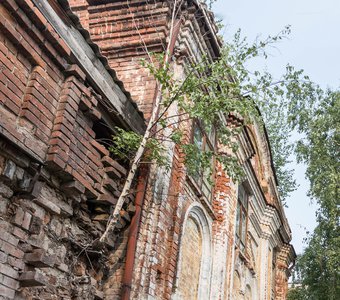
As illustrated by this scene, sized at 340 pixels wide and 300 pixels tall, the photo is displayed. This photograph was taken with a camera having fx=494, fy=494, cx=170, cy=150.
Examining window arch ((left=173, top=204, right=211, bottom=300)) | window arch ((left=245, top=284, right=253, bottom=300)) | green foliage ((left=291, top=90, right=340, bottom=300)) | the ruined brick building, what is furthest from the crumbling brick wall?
green foliage ((left=291, top=90, right=340, bottom=300))

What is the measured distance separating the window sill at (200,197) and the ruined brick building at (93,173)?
0.09 ft

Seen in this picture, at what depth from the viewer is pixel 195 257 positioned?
30.4 ft

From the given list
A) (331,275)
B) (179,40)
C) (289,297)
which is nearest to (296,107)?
(331,275)

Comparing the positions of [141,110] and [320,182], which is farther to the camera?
[320,182]

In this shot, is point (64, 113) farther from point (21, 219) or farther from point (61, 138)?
point (21, 219)

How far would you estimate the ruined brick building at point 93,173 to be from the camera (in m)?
4.77

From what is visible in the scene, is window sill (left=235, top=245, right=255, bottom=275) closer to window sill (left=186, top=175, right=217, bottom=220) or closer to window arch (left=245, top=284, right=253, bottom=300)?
window arch (left=245, top=284, right=253, bottom=300)

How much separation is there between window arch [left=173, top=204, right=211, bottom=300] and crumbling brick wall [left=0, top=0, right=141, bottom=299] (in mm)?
2384

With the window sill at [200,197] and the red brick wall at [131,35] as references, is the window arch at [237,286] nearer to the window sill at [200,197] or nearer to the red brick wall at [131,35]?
the window sill at [200,197]

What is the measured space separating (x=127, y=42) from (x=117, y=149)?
283cm

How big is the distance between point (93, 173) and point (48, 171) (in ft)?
2.73

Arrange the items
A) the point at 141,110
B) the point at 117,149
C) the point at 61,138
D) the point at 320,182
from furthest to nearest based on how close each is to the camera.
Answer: the point at 320,182 < the point at 141,110 < the point at 117,149 < the point at 61,138

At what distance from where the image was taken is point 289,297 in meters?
20.2

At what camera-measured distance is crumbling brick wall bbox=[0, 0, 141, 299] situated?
4.65 meters
